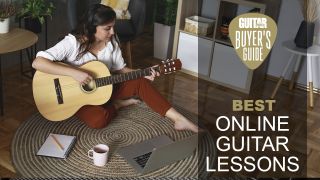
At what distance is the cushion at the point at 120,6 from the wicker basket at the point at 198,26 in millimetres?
456

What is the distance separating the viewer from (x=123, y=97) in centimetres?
216

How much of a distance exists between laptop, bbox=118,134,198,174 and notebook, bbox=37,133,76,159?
225mm

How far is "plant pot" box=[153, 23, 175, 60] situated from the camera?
3.24 metres

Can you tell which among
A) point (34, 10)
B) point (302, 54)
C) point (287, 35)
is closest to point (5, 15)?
point (34, 10)

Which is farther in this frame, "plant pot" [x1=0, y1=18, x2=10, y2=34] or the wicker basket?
the wicker basket

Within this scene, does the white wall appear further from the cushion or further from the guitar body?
the guitar body

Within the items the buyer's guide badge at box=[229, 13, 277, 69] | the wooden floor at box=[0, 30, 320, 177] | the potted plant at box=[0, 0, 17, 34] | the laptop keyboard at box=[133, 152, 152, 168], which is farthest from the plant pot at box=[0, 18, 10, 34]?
the buyer's guide badge at box=[229, 13, 277, 69]

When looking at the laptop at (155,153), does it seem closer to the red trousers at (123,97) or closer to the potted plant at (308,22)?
the red trousers at (123,97)

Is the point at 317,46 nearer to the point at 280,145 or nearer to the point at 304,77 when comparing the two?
the point at 304,77

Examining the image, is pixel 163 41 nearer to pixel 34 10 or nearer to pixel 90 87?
pixel 34 10

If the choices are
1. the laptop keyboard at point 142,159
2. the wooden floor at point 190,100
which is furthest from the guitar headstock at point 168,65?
the wooden floor at point 190,100

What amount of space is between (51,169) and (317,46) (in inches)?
76.6

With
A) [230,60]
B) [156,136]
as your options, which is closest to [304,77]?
[230,60]

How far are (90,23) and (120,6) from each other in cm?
90
